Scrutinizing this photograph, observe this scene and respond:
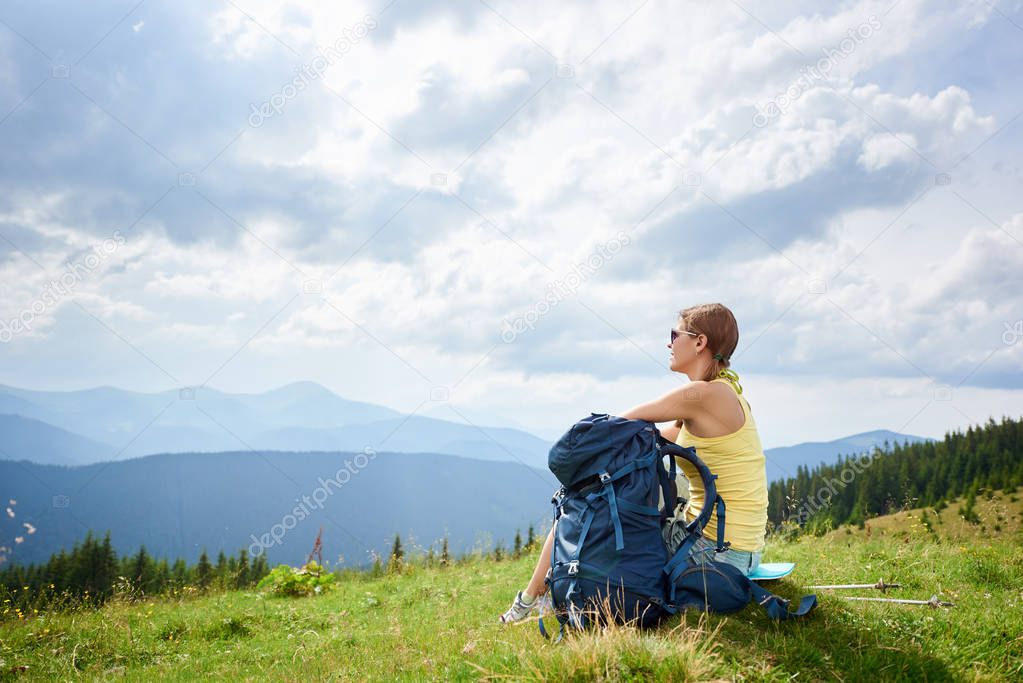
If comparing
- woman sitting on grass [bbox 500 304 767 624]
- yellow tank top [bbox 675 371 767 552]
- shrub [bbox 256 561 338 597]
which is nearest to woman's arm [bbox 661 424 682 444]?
woman sitting on grass [bbox 500 304 767 624]

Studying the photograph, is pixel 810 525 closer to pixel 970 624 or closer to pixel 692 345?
pixel 970 624

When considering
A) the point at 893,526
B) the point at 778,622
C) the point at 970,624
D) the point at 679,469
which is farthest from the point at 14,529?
the point at 893,526

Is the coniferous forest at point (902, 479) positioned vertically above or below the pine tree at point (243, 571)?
above

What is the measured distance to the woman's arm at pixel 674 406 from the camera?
182 inches

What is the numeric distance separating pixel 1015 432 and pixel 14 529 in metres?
21.1

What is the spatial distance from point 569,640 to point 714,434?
1.92m

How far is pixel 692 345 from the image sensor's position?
16.3 feet

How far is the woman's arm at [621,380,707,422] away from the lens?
15.1ft

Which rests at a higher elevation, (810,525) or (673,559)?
(673,559)

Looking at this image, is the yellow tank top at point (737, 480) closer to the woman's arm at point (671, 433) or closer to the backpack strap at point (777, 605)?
the backpack strap at point (777, 605)

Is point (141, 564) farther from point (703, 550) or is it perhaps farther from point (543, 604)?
point (703, 550)

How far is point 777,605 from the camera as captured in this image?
4.58 meters

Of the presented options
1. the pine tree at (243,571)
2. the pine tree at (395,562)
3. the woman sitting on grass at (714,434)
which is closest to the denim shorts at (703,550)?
the woman sitting on grass at (714,434)

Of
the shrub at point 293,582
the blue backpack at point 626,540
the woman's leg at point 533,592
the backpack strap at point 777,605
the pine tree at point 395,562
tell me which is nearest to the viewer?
the blue backpack at point 626,540
